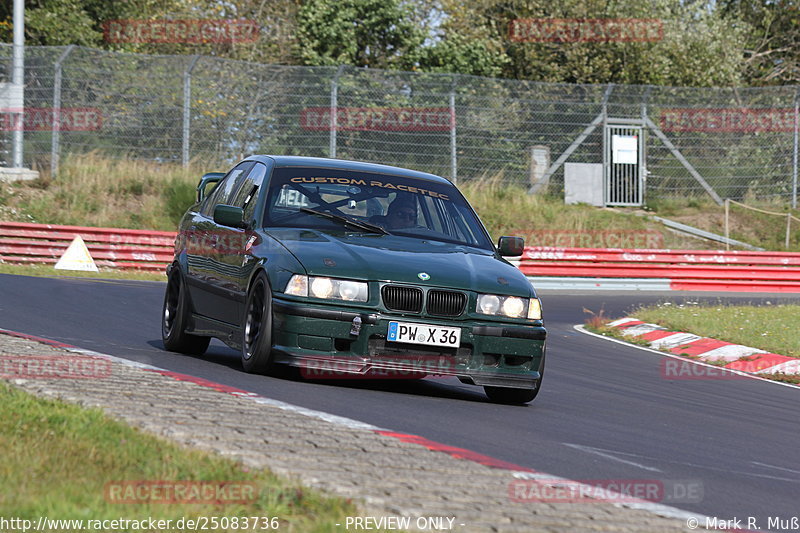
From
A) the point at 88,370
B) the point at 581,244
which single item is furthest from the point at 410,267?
the point at 581,244

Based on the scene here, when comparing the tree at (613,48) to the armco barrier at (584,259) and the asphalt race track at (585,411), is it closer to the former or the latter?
the armco barrier at (584,259)

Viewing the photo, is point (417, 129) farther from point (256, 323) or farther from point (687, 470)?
point (687, 470)

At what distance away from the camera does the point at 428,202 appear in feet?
31.4

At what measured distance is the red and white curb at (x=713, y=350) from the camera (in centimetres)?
1360

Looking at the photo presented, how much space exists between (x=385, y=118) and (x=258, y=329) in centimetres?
1951

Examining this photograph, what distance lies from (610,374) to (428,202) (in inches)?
127

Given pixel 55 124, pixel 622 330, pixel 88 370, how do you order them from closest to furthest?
pixel 88 370, pixel 622 330, pixel 55 124

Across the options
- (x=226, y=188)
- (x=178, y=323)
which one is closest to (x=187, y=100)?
Result: (x=226, y=188)

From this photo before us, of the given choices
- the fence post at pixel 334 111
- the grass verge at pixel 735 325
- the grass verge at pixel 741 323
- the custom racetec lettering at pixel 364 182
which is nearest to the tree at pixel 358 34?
the fence post at pixel 334 111

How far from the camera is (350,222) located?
8.98 meters

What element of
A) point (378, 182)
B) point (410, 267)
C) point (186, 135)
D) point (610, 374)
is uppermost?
point (186, 135)

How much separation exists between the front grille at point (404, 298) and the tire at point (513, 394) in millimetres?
1048

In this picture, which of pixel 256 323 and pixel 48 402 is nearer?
pixel 48 402

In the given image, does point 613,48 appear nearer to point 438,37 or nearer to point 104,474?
point 438,37
